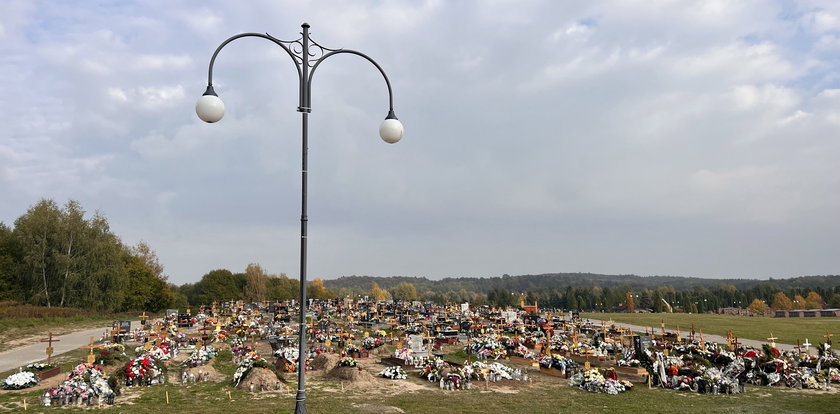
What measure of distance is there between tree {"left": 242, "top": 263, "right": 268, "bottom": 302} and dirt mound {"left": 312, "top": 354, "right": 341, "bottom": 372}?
66085 mm

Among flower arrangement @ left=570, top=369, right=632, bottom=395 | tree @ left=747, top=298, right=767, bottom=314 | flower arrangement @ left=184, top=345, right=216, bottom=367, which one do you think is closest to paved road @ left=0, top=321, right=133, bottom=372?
flower arrangement @ left=184, top=345, right=216, bottom=367

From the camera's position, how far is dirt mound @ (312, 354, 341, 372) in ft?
74.0

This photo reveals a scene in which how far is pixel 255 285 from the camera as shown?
3396 inches

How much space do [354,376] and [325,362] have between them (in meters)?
3.66

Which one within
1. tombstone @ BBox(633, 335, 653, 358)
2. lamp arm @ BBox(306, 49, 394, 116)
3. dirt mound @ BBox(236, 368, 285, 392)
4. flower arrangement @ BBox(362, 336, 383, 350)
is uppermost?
lamp arm @ BBox(306, 49, 394, 116)

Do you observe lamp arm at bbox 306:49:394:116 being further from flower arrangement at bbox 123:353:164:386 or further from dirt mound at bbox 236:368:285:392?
flower arrangement at bbox 123:353:164:386

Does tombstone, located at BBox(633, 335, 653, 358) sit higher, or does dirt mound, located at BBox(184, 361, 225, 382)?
tombstone, located at BBox(633, 335, 653, 358)

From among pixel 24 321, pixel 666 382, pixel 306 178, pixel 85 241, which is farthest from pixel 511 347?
pixel 85 241

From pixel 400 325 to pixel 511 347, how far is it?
16091mm

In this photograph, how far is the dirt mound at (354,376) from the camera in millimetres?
19344

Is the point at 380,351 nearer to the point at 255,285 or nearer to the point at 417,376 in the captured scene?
the point at 417,376

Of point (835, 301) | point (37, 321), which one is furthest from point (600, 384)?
point (835, 301)

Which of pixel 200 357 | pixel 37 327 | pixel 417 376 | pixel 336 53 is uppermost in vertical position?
pixel 336 53

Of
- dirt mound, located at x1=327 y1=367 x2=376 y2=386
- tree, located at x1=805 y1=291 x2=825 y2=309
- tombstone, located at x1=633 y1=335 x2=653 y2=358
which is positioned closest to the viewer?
dirt mound, located at x1=327 y1=367 x2=376 y2=386
